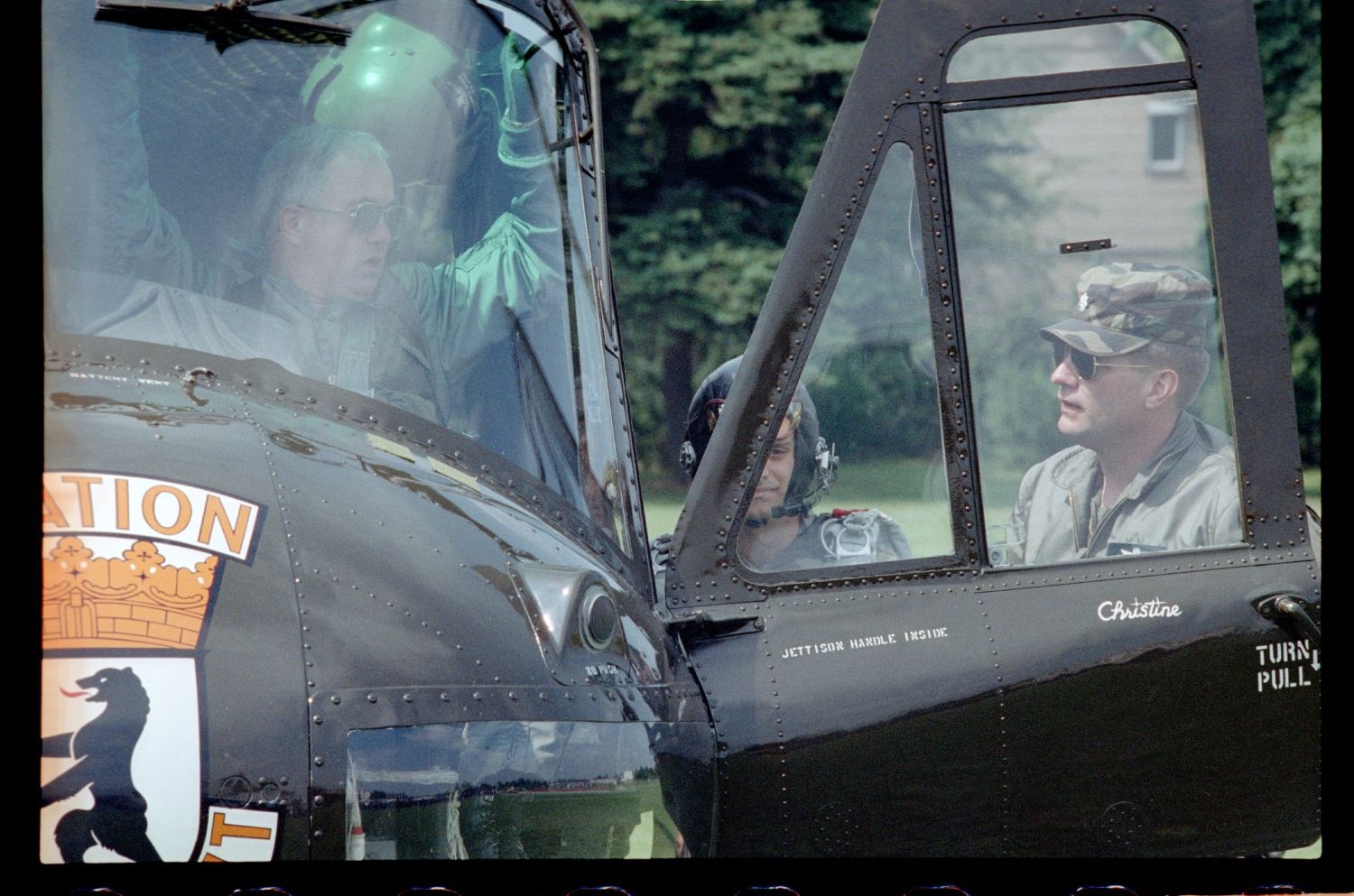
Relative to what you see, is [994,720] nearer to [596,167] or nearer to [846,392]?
[846,392]

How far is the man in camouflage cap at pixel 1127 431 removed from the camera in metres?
2.85

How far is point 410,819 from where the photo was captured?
2.29 meters

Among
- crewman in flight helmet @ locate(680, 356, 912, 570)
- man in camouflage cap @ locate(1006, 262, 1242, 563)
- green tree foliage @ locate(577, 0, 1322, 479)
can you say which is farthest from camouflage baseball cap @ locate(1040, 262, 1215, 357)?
green tree foliage @ locate(577, 0, 1322, 479)

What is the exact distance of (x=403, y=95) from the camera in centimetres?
273

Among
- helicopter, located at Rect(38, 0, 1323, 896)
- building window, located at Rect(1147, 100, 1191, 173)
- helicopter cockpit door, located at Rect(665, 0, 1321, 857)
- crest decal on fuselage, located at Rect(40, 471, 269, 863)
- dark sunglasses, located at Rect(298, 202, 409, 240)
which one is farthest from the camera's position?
building window, located at Rect(1147, 100, 1191, 173)

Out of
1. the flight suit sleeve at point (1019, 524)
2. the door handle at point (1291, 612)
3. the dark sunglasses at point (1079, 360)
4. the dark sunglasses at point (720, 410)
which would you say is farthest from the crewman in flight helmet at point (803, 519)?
the door handle at point (1291, 612)

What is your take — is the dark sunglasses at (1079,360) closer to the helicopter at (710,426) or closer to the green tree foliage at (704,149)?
the helicopter at (710,426)

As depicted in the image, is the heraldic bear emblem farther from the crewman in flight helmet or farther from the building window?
the building window

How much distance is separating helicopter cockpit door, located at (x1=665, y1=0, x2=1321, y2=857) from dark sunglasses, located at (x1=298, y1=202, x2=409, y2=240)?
756 millimetres

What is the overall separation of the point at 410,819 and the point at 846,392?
4.07ft

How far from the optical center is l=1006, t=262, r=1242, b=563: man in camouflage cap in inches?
112

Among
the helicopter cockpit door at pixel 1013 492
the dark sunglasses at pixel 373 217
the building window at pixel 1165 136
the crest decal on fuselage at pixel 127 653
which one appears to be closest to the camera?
the crest decal on fuselage at pixel 127 653

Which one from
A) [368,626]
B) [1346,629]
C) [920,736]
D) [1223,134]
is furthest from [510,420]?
[1346,629]

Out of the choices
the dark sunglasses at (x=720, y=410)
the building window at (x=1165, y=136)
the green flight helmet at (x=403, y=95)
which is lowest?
the dark sunglasses at (x=720, y=410)
